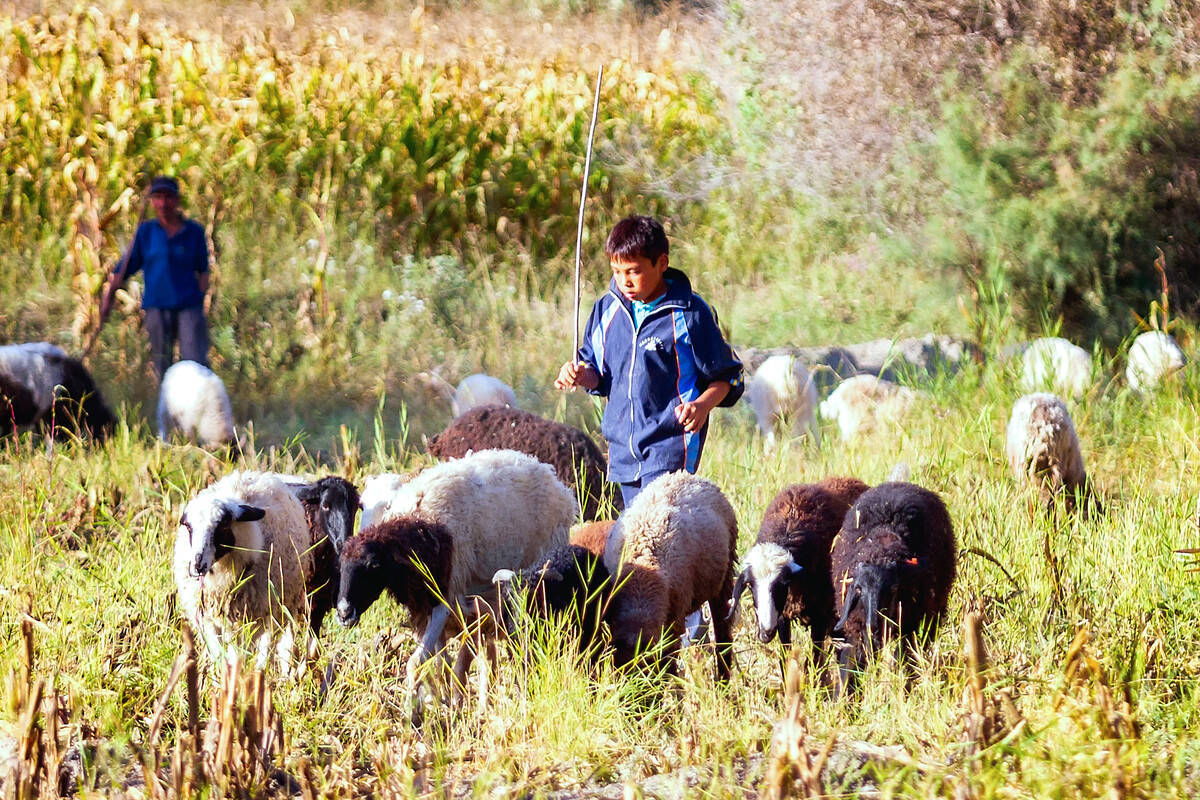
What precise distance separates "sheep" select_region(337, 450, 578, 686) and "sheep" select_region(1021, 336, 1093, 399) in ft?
13.2

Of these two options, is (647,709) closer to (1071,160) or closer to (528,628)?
(528,628)

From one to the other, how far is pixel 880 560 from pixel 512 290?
8318 mm

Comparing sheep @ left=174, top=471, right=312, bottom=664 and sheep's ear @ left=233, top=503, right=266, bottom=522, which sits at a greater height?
sheep's ear @ left=233, top=503, right=266, bottom=522

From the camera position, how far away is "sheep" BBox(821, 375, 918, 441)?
772 centimetres

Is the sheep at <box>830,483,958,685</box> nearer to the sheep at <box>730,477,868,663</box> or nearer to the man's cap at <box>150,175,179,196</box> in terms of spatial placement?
the sheep at <box>730,477,868,663</box>

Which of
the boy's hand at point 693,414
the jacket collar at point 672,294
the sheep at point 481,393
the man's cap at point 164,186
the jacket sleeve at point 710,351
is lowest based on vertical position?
the sheep at point 481,393

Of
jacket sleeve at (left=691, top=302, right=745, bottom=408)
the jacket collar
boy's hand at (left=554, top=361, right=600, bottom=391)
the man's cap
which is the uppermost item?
the man's cap

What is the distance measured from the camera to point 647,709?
4.04m

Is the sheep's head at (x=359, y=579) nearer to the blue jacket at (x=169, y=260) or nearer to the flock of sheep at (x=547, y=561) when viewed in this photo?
the flock of sheep at (x=547, y=561)

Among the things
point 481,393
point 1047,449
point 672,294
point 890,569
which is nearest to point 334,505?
point 672,294

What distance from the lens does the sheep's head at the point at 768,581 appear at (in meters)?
4.00

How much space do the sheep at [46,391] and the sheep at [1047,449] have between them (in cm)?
531

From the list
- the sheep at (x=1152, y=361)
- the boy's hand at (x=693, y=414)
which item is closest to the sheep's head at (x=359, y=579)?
the boy's hand at (x=693, y=414)

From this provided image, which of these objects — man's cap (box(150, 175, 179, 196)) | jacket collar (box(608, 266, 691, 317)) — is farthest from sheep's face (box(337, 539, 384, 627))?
man's cap (box(150, 175, 179, 196))
